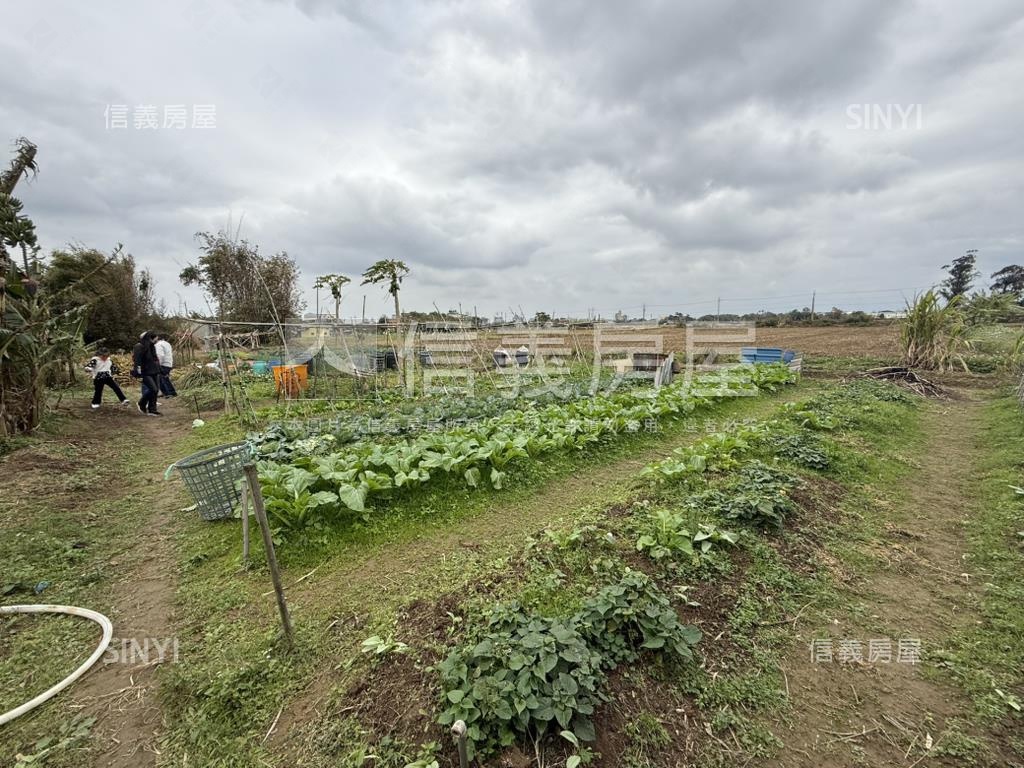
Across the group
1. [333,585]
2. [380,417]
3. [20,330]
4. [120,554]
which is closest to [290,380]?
[380,417]

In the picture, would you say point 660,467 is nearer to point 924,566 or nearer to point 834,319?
point 924,566

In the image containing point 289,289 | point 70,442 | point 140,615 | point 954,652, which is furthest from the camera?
point 289,289

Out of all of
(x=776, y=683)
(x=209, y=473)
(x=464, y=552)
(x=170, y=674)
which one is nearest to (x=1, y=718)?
(x=170, y=674)

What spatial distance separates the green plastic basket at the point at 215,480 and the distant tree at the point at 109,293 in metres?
14.4

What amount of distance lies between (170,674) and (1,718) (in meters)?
0.63

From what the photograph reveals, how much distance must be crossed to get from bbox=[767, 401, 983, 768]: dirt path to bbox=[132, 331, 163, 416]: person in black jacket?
10669 mm

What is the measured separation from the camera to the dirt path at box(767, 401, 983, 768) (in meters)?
1.91

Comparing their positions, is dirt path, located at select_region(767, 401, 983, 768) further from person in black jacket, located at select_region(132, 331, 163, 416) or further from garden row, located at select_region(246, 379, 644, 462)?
person in black jacket, located at select_region(132, 331, 163, 416)

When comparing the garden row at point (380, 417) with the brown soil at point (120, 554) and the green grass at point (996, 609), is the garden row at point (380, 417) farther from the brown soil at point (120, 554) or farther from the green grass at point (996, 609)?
the green grass at point (996, 609)

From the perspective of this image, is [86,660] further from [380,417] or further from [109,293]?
[109,293]

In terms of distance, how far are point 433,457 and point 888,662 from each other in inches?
154

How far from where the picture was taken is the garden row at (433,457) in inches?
151

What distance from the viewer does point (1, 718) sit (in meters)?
2.00

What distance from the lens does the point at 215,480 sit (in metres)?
3.96
